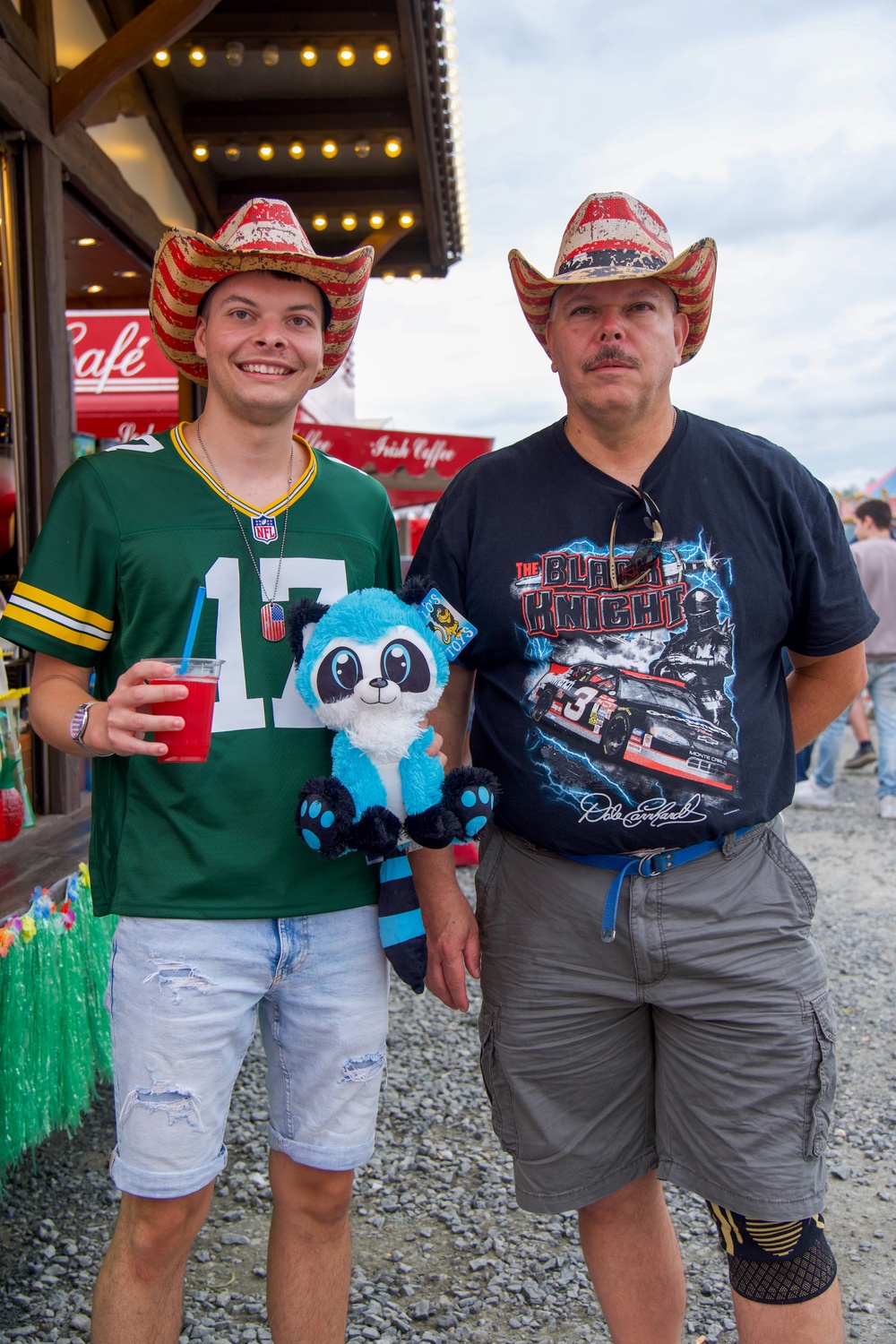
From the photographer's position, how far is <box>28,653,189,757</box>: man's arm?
5.09 feet

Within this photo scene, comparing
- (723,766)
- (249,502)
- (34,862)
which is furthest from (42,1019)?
(723,766)

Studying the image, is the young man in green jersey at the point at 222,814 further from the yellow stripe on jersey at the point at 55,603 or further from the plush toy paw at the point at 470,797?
the plush toy paw at the point at 470,797

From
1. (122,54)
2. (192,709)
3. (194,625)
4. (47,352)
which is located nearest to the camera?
(192,709)

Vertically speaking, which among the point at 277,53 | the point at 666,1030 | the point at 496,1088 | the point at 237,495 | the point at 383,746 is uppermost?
the point at 277,53

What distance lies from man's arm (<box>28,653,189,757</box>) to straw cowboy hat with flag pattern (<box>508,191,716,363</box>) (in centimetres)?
106

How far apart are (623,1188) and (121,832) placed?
1173 mm

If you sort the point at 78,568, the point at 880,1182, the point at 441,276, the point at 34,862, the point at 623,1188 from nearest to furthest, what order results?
the point at 78,568, the point at 623,1188, the point at 880,1182, the point at 34,862, the point at 441,276

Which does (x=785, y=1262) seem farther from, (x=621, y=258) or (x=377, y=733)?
(x=621, y=258)

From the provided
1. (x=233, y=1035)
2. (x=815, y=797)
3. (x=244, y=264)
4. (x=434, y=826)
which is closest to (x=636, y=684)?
(x=434, y=826)

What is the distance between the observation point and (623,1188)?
77.5 inches

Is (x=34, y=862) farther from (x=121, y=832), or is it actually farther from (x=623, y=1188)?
(x=623, y=1188)

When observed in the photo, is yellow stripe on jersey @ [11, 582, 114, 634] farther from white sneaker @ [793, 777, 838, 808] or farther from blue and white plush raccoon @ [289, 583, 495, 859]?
white sneaker @ [793, 777, 838, 808]

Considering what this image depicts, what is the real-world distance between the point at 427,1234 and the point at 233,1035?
1341 millimetres

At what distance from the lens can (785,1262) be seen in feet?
5.72
